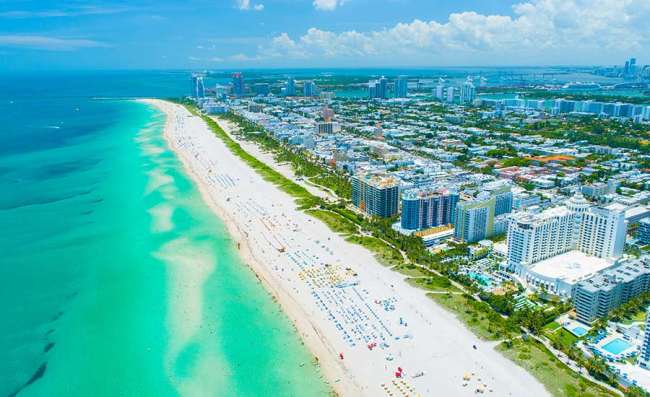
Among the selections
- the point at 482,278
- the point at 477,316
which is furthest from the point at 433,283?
the point at 477,316

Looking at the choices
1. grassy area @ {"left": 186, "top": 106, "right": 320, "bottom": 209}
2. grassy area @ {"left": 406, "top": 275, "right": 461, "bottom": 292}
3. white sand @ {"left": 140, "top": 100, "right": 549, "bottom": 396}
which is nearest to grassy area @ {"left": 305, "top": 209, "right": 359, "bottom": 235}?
white sand @ {"left": 140, "top": 100, "right": 549, "bottom": 396}

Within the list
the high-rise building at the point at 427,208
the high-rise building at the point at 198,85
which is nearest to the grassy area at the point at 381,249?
the high-rise building at the point at 427,208

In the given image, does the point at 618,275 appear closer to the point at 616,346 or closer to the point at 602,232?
the point at 616,346

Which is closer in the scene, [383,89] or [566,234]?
[566,234]

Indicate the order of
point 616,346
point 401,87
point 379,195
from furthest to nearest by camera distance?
point 401,87
point 379,195
point 616,346

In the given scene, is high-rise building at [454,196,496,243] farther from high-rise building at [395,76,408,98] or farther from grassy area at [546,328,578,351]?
high-rise building at [395,76,408,98]

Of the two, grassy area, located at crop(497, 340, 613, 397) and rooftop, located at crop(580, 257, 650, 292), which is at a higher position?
rooftop, located at crop(580, 257, 650, 292)

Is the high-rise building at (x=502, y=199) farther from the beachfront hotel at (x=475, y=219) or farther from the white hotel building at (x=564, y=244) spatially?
the white hotel building at (x=564, y=244)

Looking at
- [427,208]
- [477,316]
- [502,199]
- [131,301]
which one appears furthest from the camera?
[502,199]
